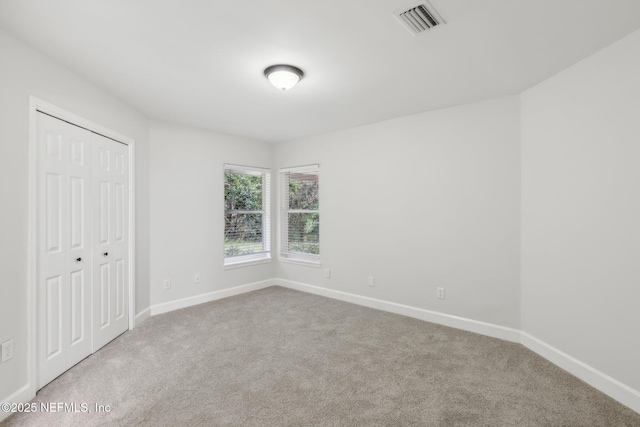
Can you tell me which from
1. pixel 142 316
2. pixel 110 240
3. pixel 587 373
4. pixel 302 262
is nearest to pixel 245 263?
pixel 302 262

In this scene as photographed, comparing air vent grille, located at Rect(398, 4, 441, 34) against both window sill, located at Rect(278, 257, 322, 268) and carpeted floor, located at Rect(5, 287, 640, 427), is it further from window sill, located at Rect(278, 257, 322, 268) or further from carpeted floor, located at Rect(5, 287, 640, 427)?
window sill, located at Rect(278, 257, 322, 268)

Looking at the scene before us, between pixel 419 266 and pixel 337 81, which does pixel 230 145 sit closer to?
pixel 337 81

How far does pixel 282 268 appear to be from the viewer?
535cm

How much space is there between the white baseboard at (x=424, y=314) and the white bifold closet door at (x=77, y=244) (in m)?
2.64

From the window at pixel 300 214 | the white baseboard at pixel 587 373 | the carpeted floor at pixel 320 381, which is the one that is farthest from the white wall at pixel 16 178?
the white baseboard at pixel 587 373

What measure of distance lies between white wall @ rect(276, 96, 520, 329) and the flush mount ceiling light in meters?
1.82

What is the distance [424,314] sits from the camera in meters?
3.72

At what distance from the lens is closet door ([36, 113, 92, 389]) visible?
227 cm

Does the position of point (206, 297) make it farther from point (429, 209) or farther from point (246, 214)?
point (429, 209)

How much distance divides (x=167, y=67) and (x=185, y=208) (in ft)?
7.14

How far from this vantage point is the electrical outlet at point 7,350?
1940 millimetres

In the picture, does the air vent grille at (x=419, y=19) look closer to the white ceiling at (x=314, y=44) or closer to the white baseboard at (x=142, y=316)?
the white ceiling at (x=314, y=44)

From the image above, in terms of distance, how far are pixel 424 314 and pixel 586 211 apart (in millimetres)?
2011

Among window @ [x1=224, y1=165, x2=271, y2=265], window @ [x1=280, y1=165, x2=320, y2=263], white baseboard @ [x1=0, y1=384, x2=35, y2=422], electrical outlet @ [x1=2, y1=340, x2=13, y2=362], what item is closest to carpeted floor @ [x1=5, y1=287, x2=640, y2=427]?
white baseboard @ [x1=0, y1=384, x2=35, y2=422]
